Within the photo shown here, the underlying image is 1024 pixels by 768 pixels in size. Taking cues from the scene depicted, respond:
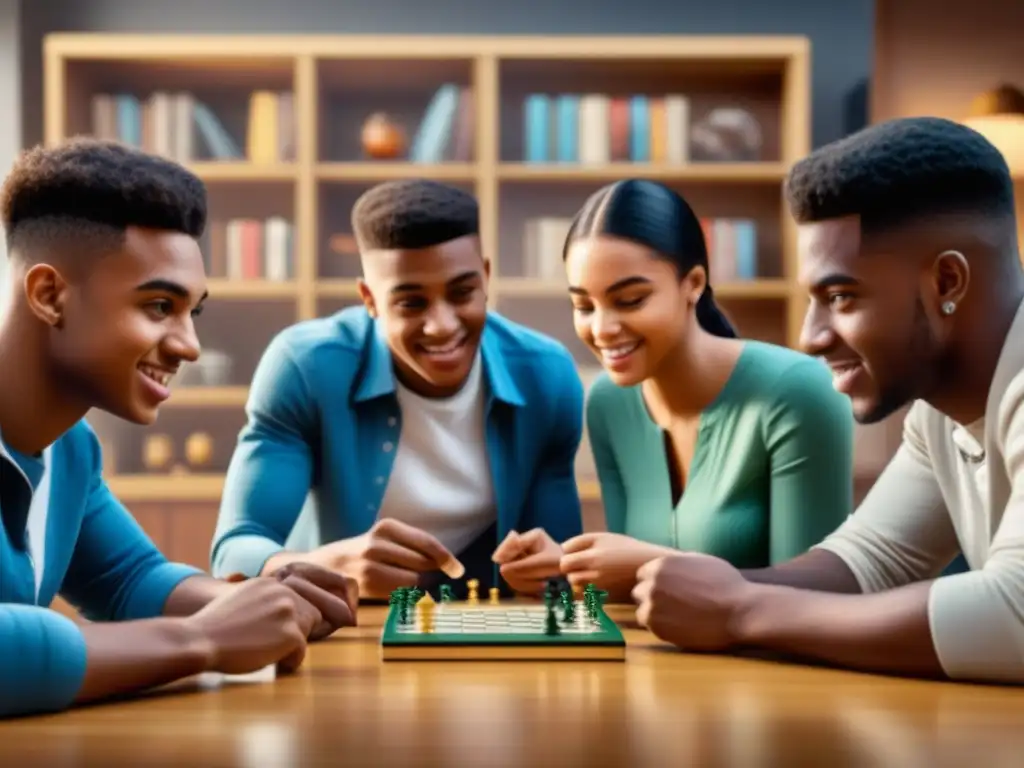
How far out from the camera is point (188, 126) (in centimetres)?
469

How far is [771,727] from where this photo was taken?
1.03 metres

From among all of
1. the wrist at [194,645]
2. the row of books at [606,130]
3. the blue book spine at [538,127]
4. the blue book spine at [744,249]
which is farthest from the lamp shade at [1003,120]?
the wrist at [194,645]

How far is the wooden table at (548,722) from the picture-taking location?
3.08 ft

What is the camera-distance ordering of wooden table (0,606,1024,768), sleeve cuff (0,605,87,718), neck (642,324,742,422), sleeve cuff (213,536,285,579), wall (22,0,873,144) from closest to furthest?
wooden table (0,606,1024,768) < sleeve cuff (0,605,87,718) < sleeve cuff (213,536,285,579) < neck (642,324,742,422) < wall (22,0,873,144)

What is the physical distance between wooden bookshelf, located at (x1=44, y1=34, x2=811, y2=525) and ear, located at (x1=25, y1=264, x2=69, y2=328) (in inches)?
124

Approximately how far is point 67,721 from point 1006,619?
888mm

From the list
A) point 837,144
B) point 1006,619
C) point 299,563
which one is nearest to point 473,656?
point 299,563

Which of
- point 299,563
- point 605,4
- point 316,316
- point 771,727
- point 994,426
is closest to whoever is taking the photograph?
point 771,727

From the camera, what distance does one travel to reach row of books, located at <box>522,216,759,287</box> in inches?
185

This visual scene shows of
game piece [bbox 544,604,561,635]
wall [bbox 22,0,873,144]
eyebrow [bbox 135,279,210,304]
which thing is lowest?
game piece [bbox 544,604,561,635]

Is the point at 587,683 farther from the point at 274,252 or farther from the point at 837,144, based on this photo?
the point at 274,252

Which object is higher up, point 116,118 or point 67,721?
point 116,118

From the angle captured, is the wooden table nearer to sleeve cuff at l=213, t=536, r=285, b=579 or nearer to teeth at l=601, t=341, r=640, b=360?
sleeve cuff at l=213, t=536, r=285, b=579

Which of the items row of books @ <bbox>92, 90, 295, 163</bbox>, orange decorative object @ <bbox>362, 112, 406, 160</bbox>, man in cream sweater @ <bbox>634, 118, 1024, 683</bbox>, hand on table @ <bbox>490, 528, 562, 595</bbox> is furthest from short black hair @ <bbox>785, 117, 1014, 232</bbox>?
row of books @ <bbox>92, 90, 295, 163</bbox>
